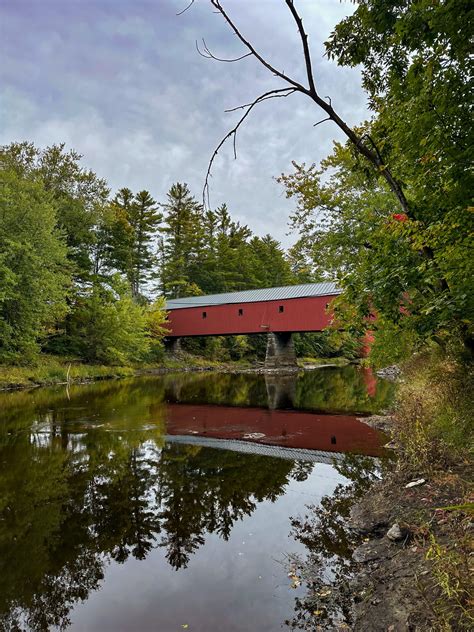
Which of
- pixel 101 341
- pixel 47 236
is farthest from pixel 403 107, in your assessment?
pixel 101 341

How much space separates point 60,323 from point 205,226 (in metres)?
28.3

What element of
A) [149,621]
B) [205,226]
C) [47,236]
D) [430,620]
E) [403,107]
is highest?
[205,226]

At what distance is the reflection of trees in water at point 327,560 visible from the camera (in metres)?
3.00

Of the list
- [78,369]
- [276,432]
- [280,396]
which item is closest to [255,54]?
[276,432]

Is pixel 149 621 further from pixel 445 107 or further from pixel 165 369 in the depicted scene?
pixel 165 369

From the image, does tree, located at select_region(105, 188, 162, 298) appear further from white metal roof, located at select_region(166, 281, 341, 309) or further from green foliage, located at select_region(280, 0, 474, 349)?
green foliage, located at select_region(280, 0, 474, 349)

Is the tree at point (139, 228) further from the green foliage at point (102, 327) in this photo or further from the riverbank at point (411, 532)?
the riverbank at point (411, 532)

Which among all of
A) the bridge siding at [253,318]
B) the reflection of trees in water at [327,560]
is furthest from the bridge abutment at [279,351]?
the reflection of trees in water at [327,560]

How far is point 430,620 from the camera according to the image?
2385 mm

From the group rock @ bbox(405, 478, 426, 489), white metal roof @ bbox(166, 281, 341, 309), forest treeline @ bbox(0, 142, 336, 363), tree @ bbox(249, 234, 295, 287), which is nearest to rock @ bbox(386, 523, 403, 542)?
rock @ bbox(405, 478, 426, 489)

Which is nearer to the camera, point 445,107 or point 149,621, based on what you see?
point 149,621

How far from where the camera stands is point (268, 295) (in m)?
29.5

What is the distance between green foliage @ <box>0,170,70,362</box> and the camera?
18812 mm

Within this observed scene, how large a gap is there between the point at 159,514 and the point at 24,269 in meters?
17.8
